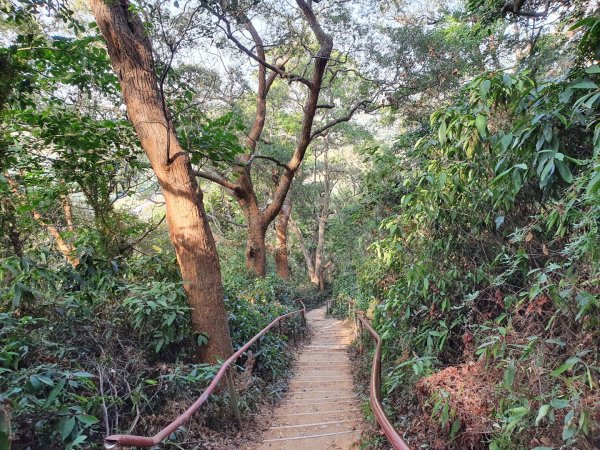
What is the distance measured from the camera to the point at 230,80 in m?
11.0

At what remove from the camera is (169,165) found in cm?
412

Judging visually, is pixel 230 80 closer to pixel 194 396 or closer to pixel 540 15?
pixel 540 15

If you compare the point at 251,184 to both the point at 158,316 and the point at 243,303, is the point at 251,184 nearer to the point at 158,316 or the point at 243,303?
the point at 243,303

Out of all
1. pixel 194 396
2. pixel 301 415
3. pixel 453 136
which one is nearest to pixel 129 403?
pixel 194 396

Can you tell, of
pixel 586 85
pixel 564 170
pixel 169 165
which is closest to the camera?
pixel 586 85

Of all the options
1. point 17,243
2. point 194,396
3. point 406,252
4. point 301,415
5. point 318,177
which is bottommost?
point 301,415

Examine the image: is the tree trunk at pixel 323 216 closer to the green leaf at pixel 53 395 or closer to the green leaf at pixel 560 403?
the green leaf at pixel 53 395

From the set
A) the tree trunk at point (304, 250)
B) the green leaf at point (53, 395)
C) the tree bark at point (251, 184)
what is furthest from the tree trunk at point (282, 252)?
the green leaf at point (53, 395)

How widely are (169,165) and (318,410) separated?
11.6 feet

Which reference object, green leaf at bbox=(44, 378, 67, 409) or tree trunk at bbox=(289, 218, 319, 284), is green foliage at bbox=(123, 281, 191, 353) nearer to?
green leaf at bbox=(44, 378, 67, 409)

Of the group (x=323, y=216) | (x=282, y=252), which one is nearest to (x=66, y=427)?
(x=282, y=252)

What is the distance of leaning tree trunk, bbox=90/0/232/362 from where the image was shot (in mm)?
A: 4035

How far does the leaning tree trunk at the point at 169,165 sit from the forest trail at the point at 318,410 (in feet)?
3.67

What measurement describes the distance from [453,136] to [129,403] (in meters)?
3.61
